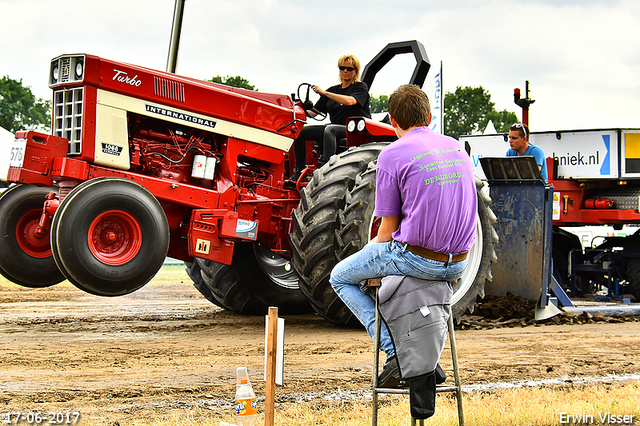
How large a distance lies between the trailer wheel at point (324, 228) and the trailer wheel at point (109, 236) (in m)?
1.16

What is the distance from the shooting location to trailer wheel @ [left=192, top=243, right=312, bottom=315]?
787cm

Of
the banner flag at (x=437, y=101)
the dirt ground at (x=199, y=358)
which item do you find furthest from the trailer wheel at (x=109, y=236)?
the banner flag at (x=437, y=101)

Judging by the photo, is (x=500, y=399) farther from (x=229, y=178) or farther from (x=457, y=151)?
(x=229, y=178)

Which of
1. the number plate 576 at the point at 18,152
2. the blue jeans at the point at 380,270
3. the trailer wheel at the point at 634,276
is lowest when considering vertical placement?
the blue jeans at the point at 380,270

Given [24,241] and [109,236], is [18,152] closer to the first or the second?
[24,241]

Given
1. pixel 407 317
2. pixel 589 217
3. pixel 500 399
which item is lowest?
pixel 500 399

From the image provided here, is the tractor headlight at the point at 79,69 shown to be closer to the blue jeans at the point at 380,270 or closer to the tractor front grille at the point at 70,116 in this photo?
the tractor front grille at the point at 70,116

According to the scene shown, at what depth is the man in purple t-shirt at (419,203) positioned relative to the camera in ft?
10.4

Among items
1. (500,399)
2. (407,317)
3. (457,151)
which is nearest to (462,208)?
(457,151)

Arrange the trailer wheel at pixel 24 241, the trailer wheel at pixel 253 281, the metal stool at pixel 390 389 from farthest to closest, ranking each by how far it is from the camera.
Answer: the trailer wheel at pixel 253 281
the trailer wheel at pixel 24 241
the metal stool at pixel 390 389

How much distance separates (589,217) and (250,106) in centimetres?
649

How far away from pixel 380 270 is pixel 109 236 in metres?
3.12

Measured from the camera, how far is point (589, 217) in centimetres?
1112

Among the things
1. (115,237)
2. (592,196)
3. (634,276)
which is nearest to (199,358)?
(115,237)
